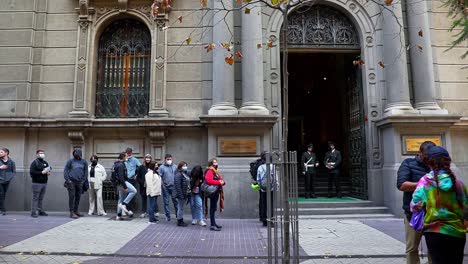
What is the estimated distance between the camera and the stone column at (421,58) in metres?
12.3

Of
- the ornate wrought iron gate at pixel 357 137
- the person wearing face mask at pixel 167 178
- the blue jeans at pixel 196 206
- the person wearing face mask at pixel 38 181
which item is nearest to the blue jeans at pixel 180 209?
the blue jeans at pixel 196 206

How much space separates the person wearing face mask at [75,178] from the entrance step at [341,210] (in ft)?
21.7

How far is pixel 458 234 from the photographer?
3639 millimetres

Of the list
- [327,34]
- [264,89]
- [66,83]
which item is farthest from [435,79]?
[66,83]

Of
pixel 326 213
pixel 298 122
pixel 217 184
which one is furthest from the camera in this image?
pixel 298 122

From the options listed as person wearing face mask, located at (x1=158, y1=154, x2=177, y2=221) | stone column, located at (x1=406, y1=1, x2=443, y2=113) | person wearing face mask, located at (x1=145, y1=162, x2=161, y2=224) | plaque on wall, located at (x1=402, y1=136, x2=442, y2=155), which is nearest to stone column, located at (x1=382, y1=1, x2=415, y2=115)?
stone column, located at (x1=406, y1=1, x2=443, y2=113)

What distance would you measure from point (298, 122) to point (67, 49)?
13.2 meters

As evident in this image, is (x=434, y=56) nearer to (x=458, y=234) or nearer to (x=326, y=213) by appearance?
(x=326, y=213)

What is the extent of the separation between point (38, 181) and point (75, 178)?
1.18 m

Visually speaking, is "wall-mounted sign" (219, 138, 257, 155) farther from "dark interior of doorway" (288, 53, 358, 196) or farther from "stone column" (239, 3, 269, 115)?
"dark interior of doorway" (288, 53, 358, 196)

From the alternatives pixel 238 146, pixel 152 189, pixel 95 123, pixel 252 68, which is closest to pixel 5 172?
pixel 95 123

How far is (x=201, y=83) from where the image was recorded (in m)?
12.7

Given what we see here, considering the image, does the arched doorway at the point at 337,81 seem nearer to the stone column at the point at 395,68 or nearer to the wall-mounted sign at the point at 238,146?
the stone column at the point at 395,68

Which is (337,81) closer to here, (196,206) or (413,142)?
(413,142)
